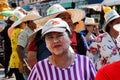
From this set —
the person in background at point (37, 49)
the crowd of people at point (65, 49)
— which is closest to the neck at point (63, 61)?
the crowd of people at point (65, 49)

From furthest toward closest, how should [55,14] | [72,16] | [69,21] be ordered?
[72,16], [55,14], [69,21]

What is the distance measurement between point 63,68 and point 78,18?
2418 mm

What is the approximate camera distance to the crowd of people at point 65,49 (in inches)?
114

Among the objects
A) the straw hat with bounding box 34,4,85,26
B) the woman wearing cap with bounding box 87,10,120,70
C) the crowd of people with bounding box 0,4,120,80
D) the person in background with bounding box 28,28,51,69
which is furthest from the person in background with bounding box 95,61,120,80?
the straw hat with bounding box 34,4,85,26

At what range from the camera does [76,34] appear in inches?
188

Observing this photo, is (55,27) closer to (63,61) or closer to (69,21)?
(63,61)

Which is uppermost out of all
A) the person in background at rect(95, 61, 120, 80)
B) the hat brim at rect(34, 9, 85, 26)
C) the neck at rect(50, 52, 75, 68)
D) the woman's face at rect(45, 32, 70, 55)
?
the person in background at rect(95, 61, 120, 80)

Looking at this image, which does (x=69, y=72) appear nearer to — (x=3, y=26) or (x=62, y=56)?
(x=62, y=56)

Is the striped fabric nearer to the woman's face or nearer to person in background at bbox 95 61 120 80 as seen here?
the woman's face

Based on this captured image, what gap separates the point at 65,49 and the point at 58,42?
7cm

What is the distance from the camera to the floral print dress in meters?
4.17

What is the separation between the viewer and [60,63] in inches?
115

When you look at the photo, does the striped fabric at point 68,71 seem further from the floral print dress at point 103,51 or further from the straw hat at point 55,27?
the floral print dress at point 103,51

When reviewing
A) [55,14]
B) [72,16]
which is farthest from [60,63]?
[72,16]
